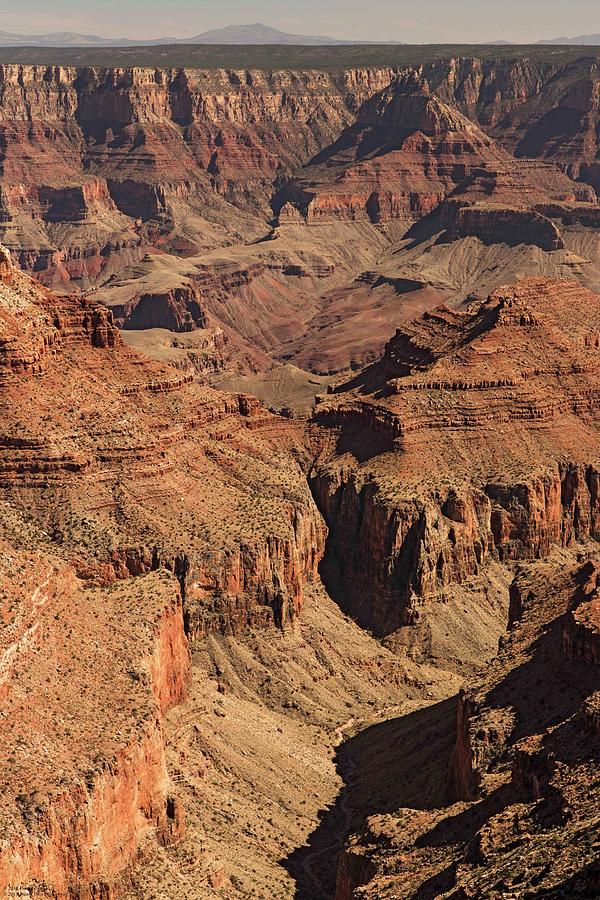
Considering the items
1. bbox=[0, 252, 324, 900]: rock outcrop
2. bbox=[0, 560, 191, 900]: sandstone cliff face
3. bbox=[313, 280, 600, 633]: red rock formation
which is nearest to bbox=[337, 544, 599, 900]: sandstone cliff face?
bbox=[0, 560, 191, 900]: sandstone cliff face

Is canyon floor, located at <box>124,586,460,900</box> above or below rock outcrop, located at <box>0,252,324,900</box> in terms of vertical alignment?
below

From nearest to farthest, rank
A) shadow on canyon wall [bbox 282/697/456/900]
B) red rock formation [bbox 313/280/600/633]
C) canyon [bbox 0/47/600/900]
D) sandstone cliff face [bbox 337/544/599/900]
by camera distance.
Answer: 1. sandstone cliff face [bbox 337/544/599/900]
2. canyon [bbox 0/47/600/900]
3. shadow on canyon wall [bbox 282/697/456/900]
4. red rock formation [bbox 313/280/600/633]

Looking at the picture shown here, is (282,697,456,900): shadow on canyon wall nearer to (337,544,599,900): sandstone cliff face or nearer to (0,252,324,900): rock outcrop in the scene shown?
(337,544,599,900): sandstone cliff face

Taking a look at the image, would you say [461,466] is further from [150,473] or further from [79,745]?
[79,745]

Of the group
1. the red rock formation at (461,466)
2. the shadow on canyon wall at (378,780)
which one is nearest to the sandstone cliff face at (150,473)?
the red rock formation at (461,466)

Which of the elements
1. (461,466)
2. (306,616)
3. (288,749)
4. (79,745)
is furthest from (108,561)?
(461,466)

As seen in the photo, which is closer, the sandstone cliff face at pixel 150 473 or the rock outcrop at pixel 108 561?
the rock outcrop at pixel 108 561

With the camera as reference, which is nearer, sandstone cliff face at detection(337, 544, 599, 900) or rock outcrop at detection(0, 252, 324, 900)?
sandstone cliff face at detection(337, 544, 599, 900)

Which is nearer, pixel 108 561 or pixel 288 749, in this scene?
pixel 288 749

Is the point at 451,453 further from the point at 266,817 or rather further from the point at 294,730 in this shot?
the point at 266,817

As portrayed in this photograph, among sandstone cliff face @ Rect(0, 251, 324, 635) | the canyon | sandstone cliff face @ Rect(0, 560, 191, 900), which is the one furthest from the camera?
sandstone cliff face @ Rect(0, 251, 324, 635)

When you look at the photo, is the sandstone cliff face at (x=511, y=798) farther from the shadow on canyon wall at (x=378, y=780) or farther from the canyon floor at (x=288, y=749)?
the canyon floor at (x=288, y=749)

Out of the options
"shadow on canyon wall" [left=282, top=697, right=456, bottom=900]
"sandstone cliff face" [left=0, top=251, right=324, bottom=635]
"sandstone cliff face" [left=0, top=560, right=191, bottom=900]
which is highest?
"sandstone cliff face" [left=0, top=251, right=324, bottom=635]
